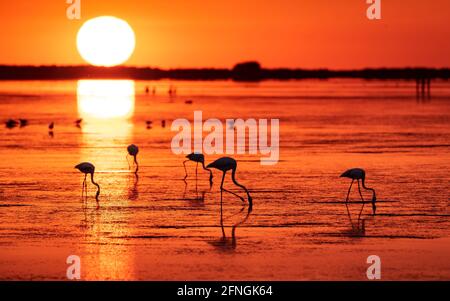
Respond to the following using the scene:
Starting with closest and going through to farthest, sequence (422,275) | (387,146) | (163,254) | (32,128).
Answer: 1. (422,275)
2. (163,254)
3. (387,146)
4. (32,128)

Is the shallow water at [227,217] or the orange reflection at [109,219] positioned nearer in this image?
the orange reflection at [109,219]

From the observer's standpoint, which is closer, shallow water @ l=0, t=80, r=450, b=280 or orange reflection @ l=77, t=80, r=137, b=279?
orange reflection @ l=77, t=80, r=137, b=279

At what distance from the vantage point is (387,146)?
2461cm

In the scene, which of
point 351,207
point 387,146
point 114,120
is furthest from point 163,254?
point 114,120

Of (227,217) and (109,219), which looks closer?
(109,219)
